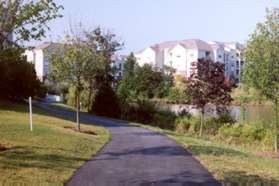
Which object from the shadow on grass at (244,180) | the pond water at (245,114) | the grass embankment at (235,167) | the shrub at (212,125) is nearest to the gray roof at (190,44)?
the pond water at (245,114)

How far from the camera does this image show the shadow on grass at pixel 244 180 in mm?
10914

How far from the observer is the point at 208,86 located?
2800cm

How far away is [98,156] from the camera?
1450cm

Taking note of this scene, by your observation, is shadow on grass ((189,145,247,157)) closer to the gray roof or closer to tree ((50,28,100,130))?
tree ((50,28,100,130))

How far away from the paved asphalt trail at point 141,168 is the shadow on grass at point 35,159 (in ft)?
1.81

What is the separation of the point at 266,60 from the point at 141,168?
949 cm

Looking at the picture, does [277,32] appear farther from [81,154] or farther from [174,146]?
[81,154]

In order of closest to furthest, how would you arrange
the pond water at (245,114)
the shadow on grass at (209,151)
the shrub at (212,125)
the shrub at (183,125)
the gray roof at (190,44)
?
the shadow on grass at (209,151) → the pond water at (245,114) → the shrub at (212,125) → the shrub at (183,125) → the gray roof at (190,44)

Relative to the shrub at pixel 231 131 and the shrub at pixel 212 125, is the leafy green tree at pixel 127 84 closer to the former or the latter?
the shrub at pixel 212 125

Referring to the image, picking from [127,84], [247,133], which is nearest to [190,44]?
[127,84]

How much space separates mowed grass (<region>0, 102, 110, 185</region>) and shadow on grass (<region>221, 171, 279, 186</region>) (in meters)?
3.44

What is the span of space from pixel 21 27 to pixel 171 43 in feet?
418

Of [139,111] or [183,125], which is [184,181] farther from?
[139,111]

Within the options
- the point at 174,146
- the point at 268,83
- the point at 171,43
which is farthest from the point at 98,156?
the point at 171,43
